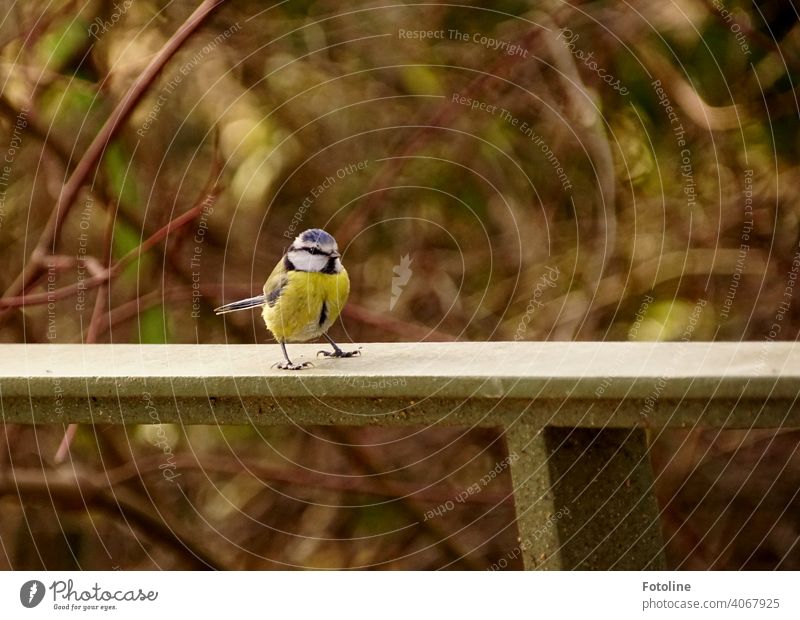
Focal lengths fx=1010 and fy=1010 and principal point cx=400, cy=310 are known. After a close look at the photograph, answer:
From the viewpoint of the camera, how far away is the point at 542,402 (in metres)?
1.07

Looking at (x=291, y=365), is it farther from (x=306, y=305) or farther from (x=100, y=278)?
(x=100, y=278)

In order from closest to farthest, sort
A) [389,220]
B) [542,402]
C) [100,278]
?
[542,402] → [100,278] → [389,220]

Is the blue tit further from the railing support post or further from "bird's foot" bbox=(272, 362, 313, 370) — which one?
the railing support post

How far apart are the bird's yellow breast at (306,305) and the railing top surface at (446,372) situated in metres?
0.04

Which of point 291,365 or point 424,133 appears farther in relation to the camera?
point 424,133

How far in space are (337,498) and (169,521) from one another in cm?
34

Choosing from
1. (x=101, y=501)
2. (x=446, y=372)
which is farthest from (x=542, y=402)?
(x=101, y=501)

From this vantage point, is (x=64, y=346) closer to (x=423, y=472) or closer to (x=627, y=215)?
(x=423, y=472)

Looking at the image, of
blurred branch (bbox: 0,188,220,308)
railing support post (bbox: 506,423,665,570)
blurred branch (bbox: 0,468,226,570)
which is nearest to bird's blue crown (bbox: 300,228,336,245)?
railing support post (bbox: 506,423,665,570)

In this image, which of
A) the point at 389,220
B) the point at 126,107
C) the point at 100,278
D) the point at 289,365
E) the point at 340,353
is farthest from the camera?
the point at 389,220

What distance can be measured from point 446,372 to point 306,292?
22cm

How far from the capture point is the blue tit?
1223 mm

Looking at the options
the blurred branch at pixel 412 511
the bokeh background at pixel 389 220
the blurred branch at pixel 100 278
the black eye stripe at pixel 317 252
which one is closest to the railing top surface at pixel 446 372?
the black eye stripe at pixel 317 252
